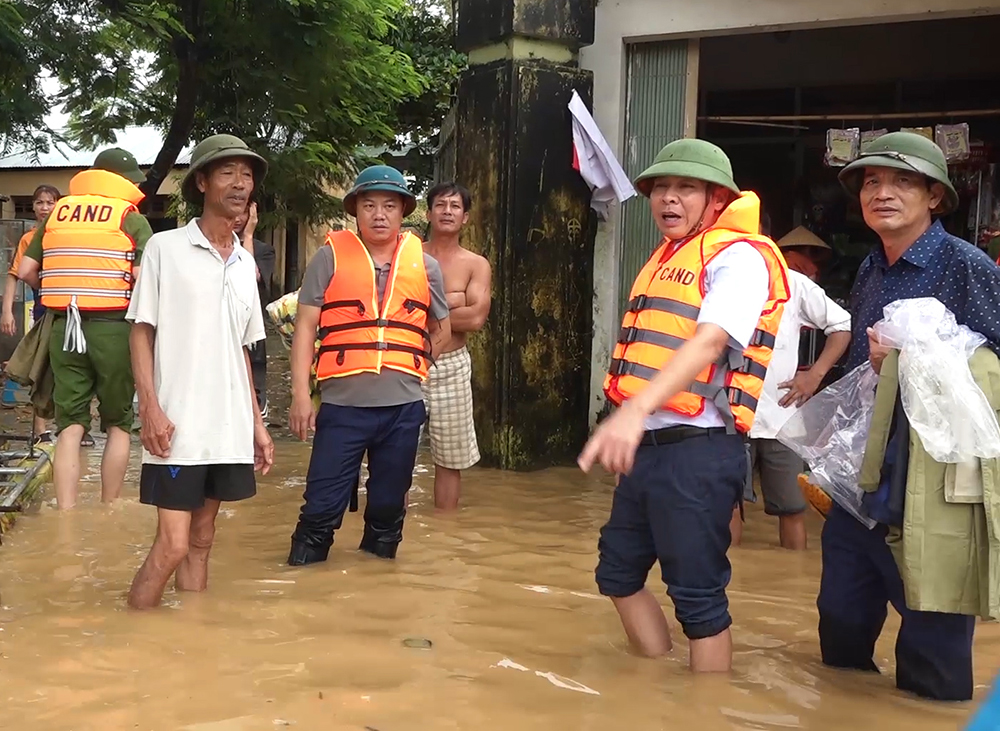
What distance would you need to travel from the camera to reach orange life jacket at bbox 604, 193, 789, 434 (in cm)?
340

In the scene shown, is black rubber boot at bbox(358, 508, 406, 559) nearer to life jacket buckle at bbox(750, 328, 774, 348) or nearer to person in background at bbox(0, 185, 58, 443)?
life jacket buckle at bbox(750, 328, 774, 348)

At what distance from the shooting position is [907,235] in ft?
11.5

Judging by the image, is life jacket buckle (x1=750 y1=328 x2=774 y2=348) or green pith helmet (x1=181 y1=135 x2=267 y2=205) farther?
green pith helmet (x1=181 y1=135 x2=267 y2=205)

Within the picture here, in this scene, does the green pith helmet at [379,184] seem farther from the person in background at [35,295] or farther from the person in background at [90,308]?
the person in background at [35,295]

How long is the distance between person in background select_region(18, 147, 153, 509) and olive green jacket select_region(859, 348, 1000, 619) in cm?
409

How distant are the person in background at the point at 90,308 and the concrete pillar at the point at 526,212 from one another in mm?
2591

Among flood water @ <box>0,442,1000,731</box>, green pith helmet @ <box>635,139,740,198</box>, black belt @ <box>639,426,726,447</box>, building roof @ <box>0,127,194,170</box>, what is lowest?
flood water @ <box>0,442,1000,731</box>

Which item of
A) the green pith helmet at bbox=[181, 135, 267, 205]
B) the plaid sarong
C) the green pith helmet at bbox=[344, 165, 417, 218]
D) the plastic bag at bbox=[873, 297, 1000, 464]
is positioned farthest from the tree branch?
the plastic bag at bbox=[873, 297, 1000, 464]

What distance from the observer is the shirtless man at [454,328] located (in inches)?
238

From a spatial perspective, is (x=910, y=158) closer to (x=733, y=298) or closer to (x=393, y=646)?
(x=733, y=298)

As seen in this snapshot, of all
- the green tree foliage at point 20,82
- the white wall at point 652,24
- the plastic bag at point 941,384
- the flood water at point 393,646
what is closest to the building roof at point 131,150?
the green tree foliage at point 20,82

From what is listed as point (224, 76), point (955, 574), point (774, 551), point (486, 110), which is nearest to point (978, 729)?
point (955, 574)

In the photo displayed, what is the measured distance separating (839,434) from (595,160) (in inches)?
170

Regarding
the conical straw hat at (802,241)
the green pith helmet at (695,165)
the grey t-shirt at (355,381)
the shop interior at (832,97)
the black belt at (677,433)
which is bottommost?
the black belt at (677,433)
